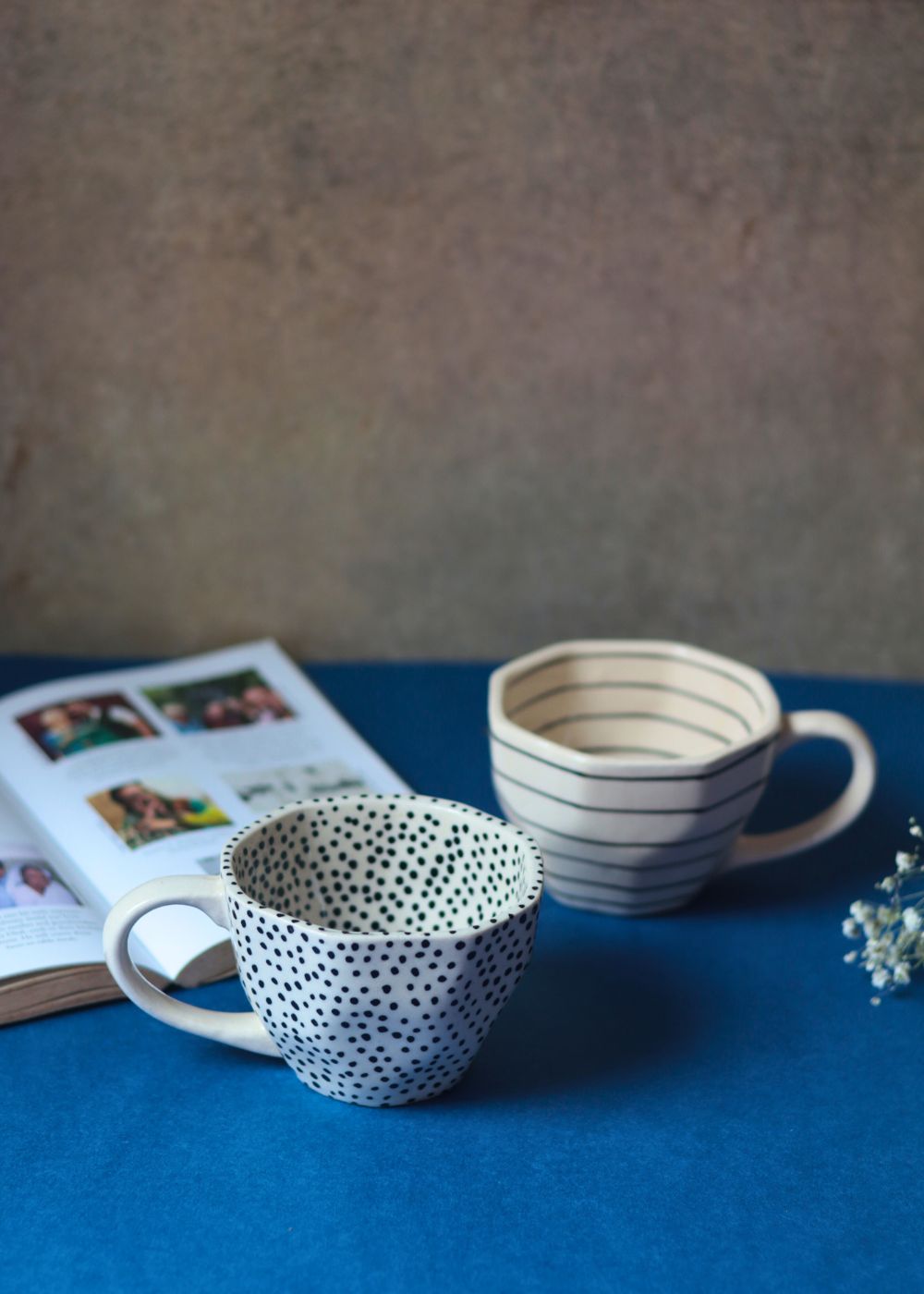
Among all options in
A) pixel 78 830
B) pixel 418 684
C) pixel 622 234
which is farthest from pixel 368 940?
pixel 622 234

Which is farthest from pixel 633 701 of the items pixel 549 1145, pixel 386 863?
pixel 549 1145

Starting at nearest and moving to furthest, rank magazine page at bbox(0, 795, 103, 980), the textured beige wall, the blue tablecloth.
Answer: the blue tablecloth, magazine page at bbox(0, 795, 103, 980), the textured beige wall

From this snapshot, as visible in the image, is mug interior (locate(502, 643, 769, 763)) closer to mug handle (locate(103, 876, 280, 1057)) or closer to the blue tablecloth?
→ the blue tablecloth

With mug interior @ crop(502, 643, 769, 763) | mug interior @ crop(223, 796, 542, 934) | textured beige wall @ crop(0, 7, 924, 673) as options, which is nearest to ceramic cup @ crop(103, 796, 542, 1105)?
mug interior @ crop(223, 796, 542, 934)

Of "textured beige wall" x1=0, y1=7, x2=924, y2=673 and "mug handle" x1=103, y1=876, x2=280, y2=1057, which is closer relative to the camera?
"mug handle" x1=103, y1=876, x2=280, y2=1057

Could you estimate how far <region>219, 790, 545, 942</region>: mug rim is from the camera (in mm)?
570

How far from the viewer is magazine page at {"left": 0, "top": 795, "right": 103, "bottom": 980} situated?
0.69 metres

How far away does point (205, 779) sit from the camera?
34.9 inches

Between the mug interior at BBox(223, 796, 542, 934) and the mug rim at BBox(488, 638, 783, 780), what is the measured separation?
6 centimetres

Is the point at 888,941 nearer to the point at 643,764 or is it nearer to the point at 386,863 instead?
the point at 643,764

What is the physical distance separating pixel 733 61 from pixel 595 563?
371 mm

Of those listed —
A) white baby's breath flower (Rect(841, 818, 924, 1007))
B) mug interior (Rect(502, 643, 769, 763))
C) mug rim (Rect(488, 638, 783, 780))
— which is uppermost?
mug rim (Rect(488, 638, 783, 780))

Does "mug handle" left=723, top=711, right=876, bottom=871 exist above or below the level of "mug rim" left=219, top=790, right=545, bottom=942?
below

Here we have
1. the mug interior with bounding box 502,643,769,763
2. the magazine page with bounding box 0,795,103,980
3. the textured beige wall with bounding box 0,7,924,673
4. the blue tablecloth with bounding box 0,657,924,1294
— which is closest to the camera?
the blue tablecloth with bounding box 0,657,924,1294
